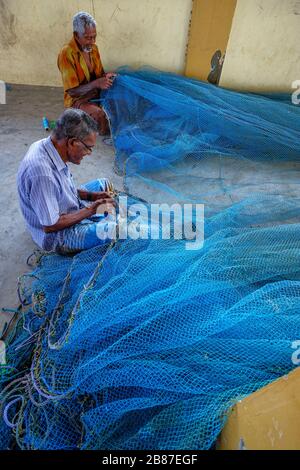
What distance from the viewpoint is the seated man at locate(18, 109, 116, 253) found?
182 cm

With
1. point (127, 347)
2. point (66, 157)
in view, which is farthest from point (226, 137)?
point (127, 347)

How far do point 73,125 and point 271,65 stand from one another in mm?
3728

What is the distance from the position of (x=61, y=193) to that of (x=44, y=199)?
224 millimetres

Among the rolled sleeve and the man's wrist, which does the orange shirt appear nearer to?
the man's wrist

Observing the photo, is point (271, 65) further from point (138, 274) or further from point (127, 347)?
point (127, 347)

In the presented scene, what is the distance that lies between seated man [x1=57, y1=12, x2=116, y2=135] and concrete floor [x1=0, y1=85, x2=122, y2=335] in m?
0.43

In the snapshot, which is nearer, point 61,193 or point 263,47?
point 61,193

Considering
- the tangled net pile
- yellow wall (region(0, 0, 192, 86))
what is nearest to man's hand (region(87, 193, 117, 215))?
the tangled net pile

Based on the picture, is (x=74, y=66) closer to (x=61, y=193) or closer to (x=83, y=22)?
(x=83, y=22)

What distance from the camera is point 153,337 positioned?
138 centimetres

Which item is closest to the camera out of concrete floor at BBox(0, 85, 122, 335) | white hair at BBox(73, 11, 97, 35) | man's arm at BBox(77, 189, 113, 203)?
concrete floor at BBox(0, 85, 122, 335)

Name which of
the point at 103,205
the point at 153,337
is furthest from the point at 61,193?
the point at 153,337

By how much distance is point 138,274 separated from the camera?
168 cm

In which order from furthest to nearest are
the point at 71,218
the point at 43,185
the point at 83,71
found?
the point at 83,71 < the point at 71,218 < the point at 43,185
